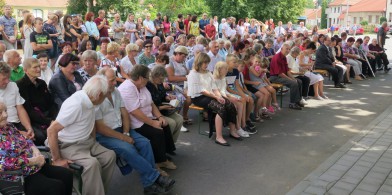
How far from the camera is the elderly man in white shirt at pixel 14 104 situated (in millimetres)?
4129

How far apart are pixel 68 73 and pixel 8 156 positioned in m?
1.91

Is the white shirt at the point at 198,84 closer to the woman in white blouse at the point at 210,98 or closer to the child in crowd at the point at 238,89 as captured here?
the woman in white blouse at the point at 210,98

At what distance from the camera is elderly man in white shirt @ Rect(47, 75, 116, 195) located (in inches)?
141

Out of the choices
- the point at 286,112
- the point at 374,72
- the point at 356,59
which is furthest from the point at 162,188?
the point at 374,72

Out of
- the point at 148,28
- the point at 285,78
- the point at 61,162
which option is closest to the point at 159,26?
the point at 148,28

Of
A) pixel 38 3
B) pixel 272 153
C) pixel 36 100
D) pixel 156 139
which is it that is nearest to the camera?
pixel 36 100

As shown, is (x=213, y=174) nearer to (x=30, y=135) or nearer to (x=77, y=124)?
(x=77, y=124)

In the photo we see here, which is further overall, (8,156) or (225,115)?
(225,115)

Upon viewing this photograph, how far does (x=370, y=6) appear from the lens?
88.8 metres

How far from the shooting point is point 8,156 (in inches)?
125

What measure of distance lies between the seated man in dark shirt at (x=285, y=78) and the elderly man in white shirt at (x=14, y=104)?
5532 mm

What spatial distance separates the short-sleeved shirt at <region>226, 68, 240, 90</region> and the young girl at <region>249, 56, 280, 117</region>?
737 millimetres

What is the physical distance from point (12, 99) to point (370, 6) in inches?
3804

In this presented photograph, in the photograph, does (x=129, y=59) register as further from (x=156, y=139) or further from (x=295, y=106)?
(x=295, y=106)
